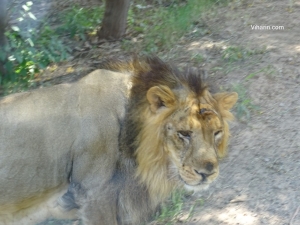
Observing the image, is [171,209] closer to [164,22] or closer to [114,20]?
[114,20]

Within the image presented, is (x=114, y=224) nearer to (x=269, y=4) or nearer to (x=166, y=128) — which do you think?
(x=166, y=128)

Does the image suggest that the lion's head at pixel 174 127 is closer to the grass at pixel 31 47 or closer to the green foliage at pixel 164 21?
the grass at pixel 31 47

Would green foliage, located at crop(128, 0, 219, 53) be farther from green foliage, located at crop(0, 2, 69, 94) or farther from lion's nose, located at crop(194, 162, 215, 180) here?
lion's nose, located at crop(194, 162, 215, 180)

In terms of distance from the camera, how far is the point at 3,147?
162 inches

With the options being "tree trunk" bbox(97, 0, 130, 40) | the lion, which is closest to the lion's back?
the lion

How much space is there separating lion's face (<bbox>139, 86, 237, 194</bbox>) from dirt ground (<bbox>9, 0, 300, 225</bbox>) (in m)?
0.56

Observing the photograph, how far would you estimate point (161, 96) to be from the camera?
418 cm

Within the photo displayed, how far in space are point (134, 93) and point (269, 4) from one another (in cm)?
452

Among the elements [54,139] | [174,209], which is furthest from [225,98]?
[54,139]

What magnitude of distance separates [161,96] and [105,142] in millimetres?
527

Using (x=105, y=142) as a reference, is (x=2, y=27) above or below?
above

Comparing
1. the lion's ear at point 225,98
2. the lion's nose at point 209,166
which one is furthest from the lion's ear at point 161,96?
the lion's nose at point 209,166
